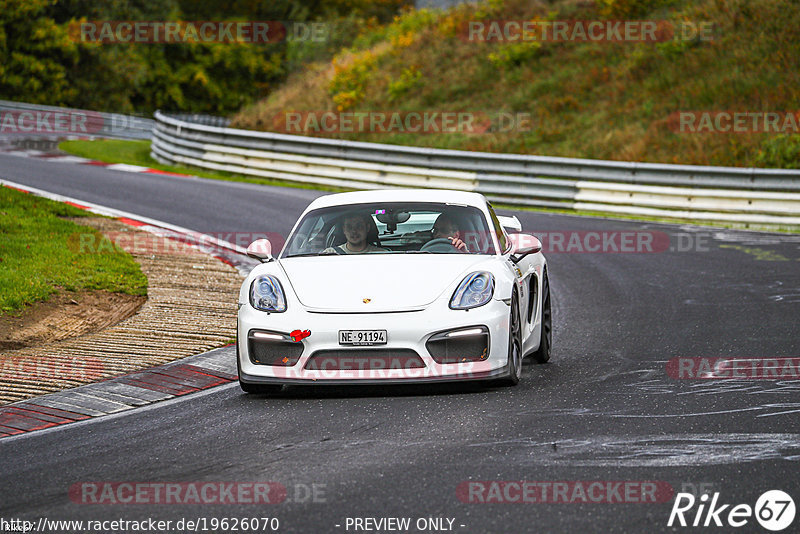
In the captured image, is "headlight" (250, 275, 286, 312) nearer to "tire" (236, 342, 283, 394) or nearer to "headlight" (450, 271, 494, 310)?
"tire" (236, 342, 283, 394)

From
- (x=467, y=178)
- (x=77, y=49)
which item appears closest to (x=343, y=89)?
(x=467, y=178)

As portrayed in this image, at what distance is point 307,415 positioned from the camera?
269 inches

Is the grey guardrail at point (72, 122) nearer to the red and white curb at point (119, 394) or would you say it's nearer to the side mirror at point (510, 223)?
the side mirror at point (510, 223)

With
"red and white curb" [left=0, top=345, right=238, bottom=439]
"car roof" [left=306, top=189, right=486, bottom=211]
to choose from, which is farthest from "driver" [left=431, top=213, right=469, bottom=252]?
"red and white curb" [left=0, top=345, right=238, bottom=439]

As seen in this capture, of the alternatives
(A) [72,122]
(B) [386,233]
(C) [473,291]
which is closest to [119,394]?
(B) [386,233]

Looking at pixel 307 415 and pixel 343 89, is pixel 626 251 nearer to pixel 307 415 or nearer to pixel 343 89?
pixel 307 415

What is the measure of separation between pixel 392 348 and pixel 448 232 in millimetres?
1555

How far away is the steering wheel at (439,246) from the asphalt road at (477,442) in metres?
1.10

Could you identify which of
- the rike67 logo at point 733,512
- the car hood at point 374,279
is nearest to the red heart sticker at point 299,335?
the car hood at point 374,279

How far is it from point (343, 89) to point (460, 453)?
28.6 m

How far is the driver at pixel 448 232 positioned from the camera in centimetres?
829

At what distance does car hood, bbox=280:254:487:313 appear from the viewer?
Answer: 23.7 feet

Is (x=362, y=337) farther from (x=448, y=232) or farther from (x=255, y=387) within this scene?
(x=448, y=232)

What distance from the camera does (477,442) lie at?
19.7 feet
